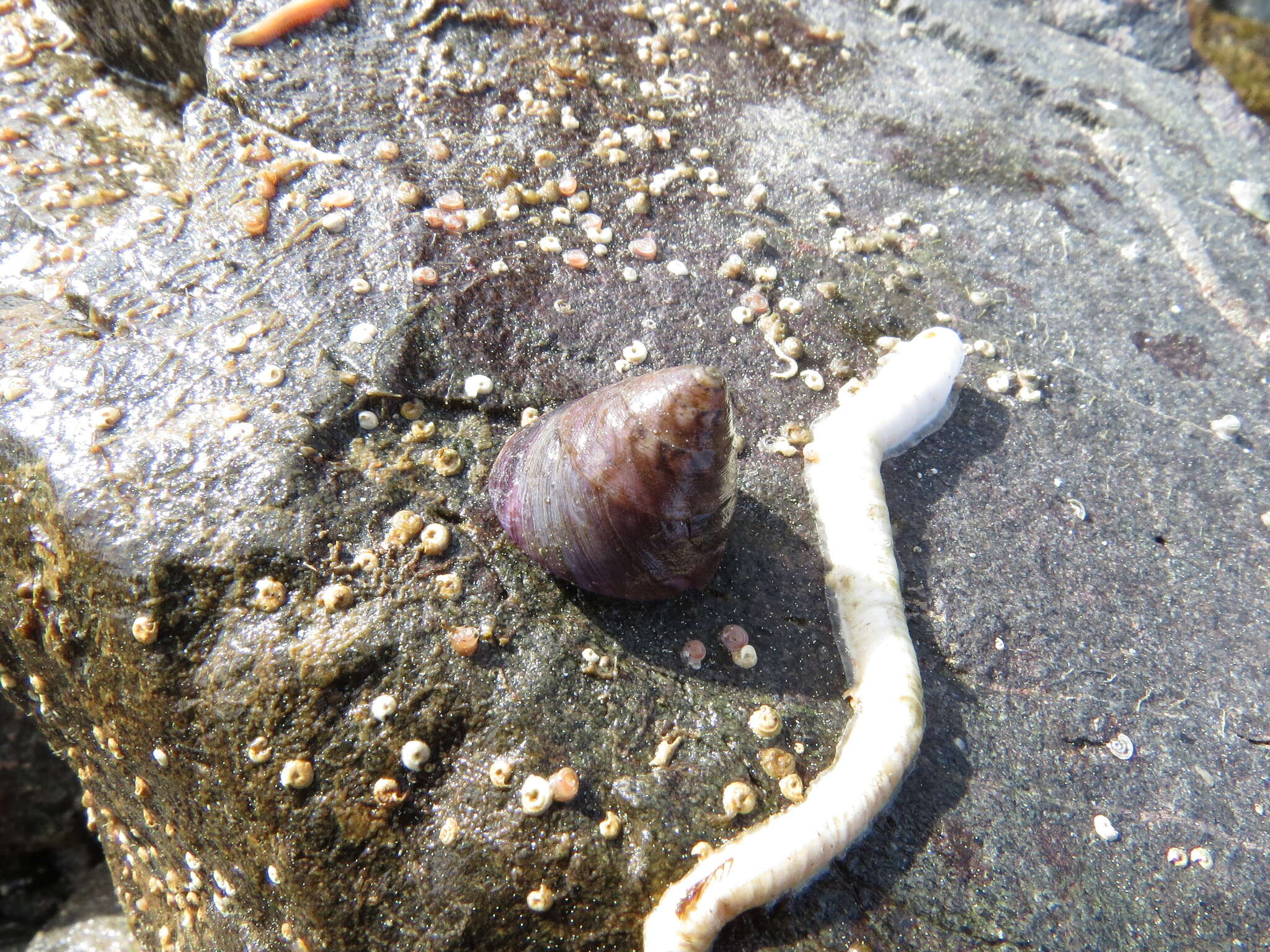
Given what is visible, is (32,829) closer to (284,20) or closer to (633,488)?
(633,488)

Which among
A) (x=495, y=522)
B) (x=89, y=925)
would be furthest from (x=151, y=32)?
(x=89, y=925)

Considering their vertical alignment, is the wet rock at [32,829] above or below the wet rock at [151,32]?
below

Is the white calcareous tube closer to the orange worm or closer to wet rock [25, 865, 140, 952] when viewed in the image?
the orange worm

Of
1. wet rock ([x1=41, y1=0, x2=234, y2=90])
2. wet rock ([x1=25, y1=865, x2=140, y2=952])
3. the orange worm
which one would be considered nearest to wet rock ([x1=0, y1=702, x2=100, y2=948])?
wet rock ([x1=25, y1=865, x2=140, y2=952])

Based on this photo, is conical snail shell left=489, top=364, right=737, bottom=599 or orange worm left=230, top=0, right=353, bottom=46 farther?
orange worm left=230, top=0, right=353, bottom=46

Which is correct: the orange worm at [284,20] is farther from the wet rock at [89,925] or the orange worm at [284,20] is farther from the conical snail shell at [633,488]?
the wet rock at [89,925]

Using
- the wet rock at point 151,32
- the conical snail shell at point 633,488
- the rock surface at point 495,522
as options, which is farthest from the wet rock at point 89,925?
the wet rock at point 151,32
